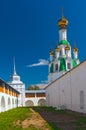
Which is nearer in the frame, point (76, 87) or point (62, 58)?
point (76, 87)

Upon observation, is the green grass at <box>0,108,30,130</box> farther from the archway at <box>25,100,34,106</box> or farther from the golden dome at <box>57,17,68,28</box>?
the archway at <box>25,100,34,106</box>

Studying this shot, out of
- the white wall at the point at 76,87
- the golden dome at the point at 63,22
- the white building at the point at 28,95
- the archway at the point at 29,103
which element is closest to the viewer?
the white wall at the point at 76,87

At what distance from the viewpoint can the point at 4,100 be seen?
3038 centimetres

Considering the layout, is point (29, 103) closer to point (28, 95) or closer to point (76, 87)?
point (28, 95)

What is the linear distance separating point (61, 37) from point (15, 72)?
1360 cm

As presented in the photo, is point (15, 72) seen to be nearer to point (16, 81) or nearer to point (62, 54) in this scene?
point (16, 81)

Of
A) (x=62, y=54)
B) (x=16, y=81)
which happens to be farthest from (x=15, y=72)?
(x=62, y=54)

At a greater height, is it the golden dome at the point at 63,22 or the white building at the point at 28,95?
the golden dome at the point at 63,22

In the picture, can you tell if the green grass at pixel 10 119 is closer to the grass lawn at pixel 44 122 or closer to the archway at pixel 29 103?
the grass lawn at pixel 44 122

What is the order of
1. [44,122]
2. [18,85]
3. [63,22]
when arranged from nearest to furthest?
1. [44,122]
2. [63,22]
3. [18,85]

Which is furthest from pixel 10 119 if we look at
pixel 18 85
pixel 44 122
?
pixel 18 85

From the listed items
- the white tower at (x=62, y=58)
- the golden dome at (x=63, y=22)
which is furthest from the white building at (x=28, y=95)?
the golden dome at (x=63, y=22)

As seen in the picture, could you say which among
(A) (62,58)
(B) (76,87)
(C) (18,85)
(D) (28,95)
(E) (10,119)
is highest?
(A) (62,58)

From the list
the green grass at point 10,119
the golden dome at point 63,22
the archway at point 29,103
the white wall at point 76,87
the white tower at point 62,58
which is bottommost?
the archway at point 29,103
